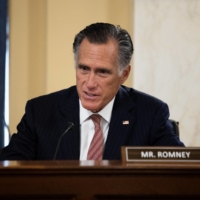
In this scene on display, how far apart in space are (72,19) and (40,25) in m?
0.28

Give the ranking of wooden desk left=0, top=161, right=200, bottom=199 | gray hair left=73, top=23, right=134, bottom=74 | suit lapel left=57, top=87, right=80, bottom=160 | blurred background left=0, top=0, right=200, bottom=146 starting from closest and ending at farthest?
wooden desk left=0, top=161, right=200, bottom=199, suit lapel left=57, top=87, right=80, bottom=160, gray hair left=73, top=23, right=134, bottom=74, blurred background left=0, top=0, right=200, bottom=146

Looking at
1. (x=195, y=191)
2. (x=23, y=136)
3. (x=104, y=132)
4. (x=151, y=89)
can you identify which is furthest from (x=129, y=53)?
(x=195, y=191)

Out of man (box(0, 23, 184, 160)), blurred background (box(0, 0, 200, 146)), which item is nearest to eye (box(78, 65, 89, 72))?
man (box(0, 23, 184, 160))

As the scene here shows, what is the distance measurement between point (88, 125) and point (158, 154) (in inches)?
36.6

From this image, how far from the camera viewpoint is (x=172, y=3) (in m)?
3.61

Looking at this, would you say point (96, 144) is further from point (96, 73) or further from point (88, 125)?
point (96, 73)

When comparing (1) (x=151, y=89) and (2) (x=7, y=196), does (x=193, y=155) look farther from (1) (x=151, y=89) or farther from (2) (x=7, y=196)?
(1) (x=151, y=89)

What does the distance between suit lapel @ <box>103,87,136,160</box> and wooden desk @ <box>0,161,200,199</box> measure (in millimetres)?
858

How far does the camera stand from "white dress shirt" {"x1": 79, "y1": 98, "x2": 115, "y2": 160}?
2.60m

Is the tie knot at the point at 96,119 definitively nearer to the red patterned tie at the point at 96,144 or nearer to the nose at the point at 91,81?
the red patterned tie at the point at 96,144

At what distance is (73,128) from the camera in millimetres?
2609

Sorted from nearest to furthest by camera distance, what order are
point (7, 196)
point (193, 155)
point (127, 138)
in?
point (7, 196)
point (193, 155)
point (127, 138)

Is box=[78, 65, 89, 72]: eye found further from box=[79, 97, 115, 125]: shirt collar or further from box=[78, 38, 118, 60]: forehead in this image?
box=[79, 97, 115, 125]: shirt collar

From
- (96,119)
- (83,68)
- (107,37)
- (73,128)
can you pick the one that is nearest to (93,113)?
(96,119)
